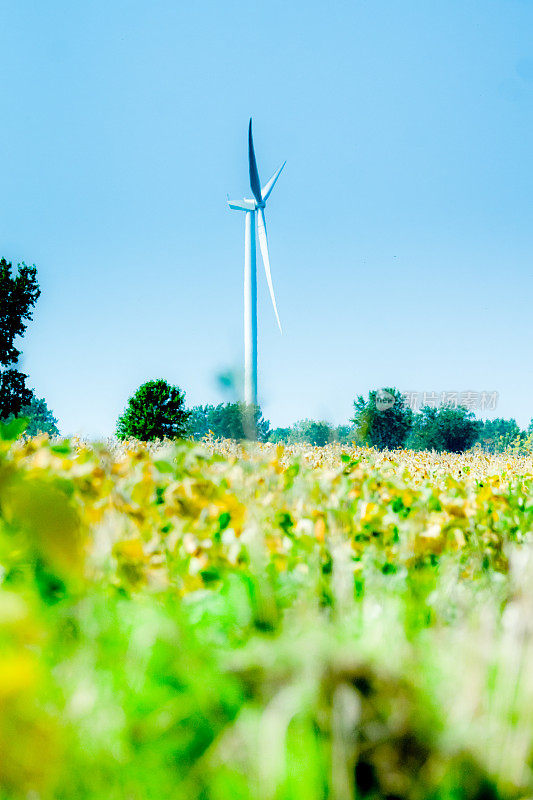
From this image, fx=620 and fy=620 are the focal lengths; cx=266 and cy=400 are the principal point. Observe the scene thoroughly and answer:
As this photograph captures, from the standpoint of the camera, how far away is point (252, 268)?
25.0 meters

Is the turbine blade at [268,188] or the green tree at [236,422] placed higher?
the turbine blade at [268,188]

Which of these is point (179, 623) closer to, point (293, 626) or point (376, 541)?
point (293, 626)

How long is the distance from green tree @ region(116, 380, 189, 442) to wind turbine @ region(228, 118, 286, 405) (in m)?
4.16

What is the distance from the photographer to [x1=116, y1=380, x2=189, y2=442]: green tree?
69.6ft

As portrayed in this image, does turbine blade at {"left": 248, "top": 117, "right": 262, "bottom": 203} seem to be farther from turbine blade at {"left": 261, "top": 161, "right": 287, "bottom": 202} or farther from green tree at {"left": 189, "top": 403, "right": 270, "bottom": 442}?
green tree at {"left": 189, "top": 403, "right": 270, "bottom": 442}

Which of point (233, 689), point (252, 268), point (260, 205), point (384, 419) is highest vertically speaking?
point (260, 205)

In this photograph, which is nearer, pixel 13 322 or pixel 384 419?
pixel 13 322

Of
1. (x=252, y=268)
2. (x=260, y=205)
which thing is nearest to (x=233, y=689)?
(x=252, y=268)

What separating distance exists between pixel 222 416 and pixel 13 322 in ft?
49.7

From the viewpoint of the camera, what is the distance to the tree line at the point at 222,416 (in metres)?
21.4

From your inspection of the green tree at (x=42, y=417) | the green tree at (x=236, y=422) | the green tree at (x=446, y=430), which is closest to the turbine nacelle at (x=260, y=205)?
the green tree at (x=236, y=422)

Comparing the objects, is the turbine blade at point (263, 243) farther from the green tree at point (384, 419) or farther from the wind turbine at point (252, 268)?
the green tree at point (384, 419)

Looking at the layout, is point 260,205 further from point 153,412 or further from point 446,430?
point 446,430

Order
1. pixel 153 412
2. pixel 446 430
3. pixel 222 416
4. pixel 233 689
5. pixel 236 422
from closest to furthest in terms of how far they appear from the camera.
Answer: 1. pixel 233 689
2. pixel 153 412
3. pixel 236 422
4. pixel 222 416
5. pixel 446 430
